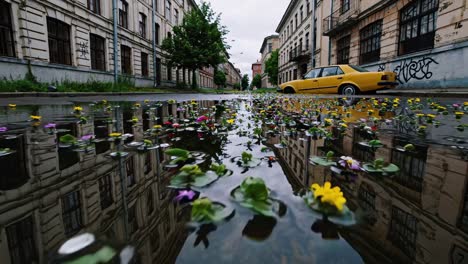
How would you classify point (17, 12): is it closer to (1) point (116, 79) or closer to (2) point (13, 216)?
(1) point (116, 79)

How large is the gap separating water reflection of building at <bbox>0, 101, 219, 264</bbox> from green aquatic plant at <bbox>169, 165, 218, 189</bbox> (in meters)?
0.05

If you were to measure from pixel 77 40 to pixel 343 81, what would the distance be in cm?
1260

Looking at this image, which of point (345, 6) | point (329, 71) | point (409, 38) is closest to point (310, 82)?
point (329, 71)

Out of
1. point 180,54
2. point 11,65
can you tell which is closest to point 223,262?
point 11,65

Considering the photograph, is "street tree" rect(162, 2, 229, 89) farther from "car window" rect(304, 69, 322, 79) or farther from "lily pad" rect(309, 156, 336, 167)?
"lily pad" rect(309, 156, 336, 167)

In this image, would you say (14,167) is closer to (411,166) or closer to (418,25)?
(411,166)

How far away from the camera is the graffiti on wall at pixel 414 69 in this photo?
1073 centimetres

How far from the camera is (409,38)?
40.1 ft

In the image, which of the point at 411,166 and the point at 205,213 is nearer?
the point at 205,213

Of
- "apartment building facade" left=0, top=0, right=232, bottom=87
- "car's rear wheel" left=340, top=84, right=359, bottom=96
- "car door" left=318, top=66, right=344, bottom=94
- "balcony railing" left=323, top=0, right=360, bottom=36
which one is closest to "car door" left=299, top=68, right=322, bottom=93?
"car door" left=318, top=66, right=344, bottom=94

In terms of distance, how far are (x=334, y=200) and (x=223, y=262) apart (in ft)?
1.20

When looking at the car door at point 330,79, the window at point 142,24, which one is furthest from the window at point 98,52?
the car door at point 330,79

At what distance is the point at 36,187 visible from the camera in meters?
0.93

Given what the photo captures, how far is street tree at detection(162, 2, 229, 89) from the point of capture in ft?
71.3
